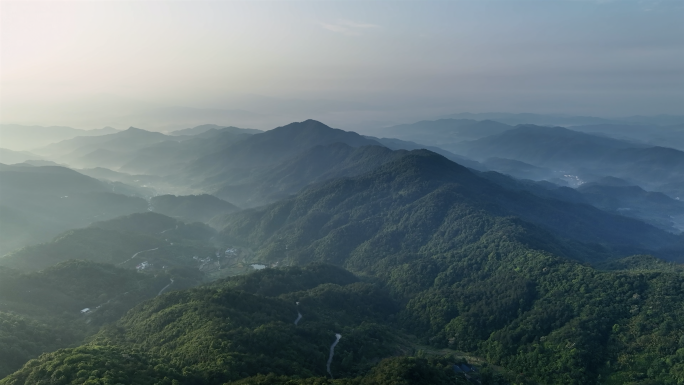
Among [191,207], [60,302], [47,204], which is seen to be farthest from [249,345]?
[191,207]

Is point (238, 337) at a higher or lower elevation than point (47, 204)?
higher

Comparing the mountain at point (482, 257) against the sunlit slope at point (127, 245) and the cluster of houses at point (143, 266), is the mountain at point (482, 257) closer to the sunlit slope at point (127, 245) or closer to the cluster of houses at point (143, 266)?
the sunlit slope at point (127, 245)

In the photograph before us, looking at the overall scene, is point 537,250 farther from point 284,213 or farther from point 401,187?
point 284,213

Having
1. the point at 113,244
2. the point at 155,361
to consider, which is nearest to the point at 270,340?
the point at 155,361

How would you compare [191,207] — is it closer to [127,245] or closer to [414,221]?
[127,245]

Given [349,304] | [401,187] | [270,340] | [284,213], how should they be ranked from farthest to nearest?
[284,213] < [401,187] < [349,304] < [270,340]

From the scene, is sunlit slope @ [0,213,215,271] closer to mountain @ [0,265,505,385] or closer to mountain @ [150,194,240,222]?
mountain @ [150,194,240,222]
